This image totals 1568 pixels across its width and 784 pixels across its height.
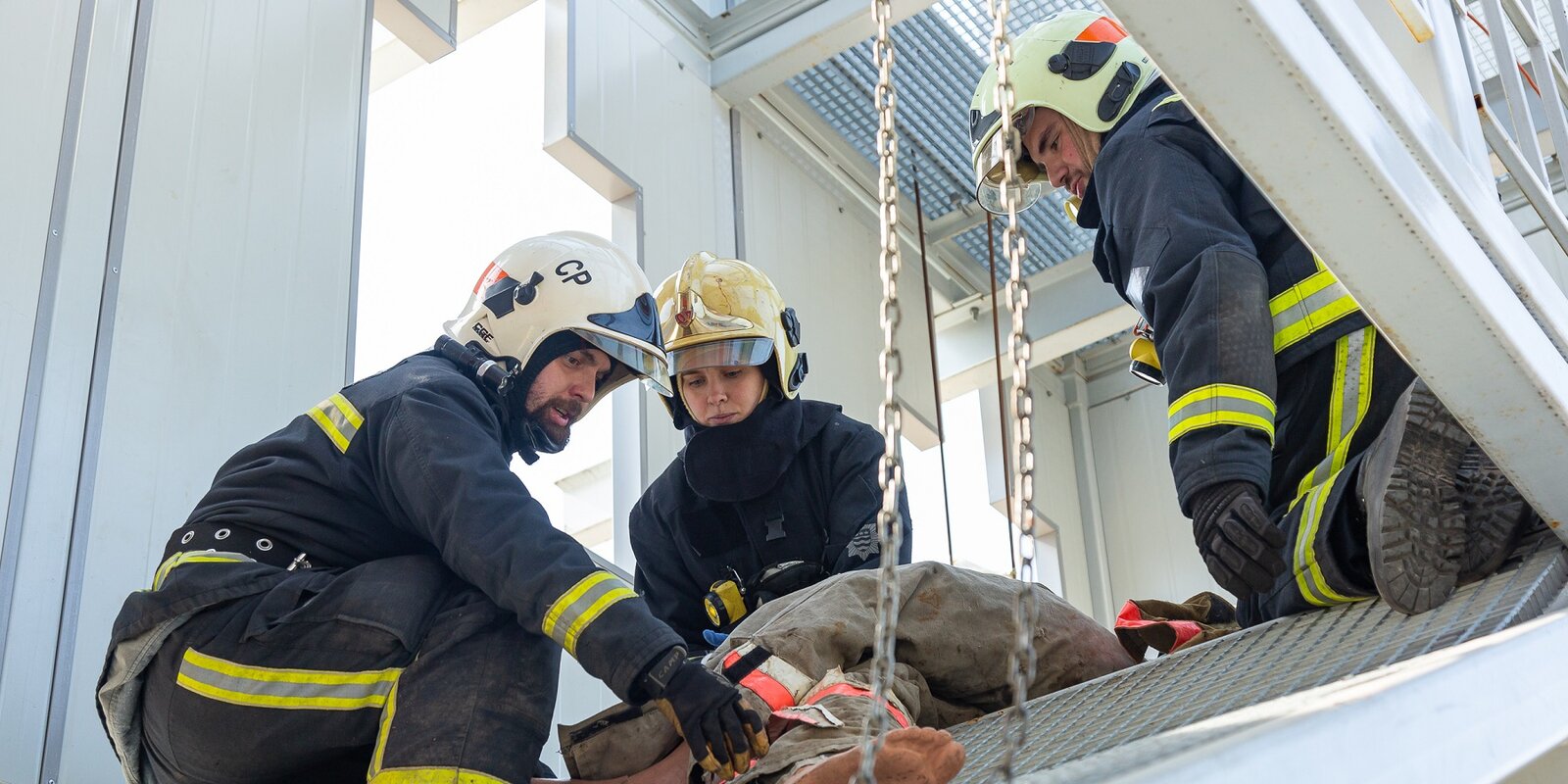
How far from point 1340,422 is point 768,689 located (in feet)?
4.07

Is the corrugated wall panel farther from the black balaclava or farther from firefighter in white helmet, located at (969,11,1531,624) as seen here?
firefighter in white helmet, located at (969,11,1531,624)

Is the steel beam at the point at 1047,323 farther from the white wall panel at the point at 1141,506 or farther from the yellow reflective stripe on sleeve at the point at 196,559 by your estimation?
the yellow reflective stripe on sleeve at the point at 196,559

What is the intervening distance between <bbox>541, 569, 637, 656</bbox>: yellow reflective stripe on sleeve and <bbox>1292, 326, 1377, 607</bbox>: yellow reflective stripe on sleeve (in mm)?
1257

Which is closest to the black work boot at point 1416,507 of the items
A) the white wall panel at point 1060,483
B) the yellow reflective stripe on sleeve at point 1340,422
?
the yellow reflective stripe on sleeve at point 1340,422

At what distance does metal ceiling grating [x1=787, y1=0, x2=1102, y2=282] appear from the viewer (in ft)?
24.8

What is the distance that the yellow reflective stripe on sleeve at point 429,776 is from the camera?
9.57ft

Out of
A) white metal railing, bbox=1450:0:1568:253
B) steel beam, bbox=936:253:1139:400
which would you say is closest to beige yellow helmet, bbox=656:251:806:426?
white metal railing, bbox=1450:0:1568:253

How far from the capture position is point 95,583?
4152 mm

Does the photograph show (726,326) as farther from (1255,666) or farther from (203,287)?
(1255,666)

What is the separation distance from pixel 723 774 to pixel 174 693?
1.11 m

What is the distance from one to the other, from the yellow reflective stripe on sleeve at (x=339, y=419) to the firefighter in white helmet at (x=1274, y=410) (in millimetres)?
1460

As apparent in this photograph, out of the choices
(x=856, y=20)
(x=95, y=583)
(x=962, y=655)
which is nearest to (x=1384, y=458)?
(x=962, y=655)

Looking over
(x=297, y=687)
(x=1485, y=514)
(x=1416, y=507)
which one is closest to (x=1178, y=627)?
Result: (x=1485, y=514)

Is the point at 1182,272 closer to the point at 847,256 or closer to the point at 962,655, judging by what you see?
the point at 962,655
